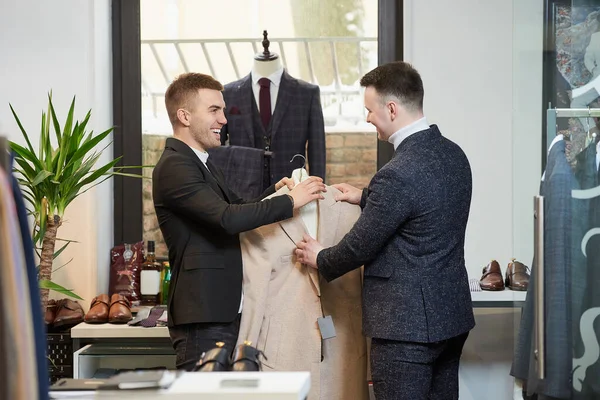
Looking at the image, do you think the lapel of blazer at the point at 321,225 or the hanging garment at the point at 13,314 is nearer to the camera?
the hanging garment at the point at 13,314

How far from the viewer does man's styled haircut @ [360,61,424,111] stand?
115 inches

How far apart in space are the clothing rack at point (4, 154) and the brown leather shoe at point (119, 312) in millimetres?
2669

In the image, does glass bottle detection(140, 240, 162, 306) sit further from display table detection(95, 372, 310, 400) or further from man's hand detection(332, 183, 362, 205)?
display table detection(95, 372, 310, 400)

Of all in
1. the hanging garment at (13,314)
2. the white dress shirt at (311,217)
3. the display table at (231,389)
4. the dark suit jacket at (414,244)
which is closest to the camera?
the hanging garment at (13,314)

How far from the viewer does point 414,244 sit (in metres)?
2.83

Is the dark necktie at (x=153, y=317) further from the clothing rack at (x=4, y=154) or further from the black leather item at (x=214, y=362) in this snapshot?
the clothing rack at (x=4, y=154)

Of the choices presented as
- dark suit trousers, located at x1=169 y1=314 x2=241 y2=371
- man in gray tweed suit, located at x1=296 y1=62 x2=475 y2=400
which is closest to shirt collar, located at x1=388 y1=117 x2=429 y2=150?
man in gray tweed suit, located at x1=296 y1=62 x2=475 y2=400

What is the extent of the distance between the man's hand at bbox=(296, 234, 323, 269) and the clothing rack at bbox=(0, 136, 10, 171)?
1.74 meters

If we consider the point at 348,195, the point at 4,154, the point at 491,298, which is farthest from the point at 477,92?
the point at 4,154

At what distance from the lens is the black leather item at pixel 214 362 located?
6.38 feet

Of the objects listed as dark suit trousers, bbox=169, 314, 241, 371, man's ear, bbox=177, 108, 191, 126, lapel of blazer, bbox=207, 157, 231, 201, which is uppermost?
man's ear, bbox=177, 108, 191, 126

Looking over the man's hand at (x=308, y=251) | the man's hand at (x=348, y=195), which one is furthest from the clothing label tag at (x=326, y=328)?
the man's hand at (x=348, y=195)

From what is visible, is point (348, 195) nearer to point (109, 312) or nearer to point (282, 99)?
point (282, 99)

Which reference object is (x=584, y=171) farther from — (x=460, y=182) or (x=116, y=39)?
(x=116, y=39)
